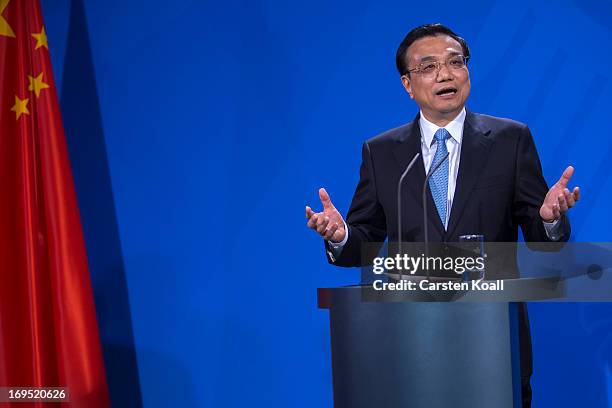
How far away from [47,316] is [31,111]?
2.61 feet

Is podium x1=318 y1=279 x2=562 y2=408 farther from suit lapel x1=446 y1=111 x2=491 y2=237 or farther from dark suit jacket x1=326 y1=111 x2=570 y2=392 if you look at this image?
suit lapel x1=446 y1=111 x2=491 y2=237

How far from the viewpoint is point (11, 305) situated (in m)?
2.93

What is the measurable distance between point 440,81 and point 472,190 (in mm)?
357

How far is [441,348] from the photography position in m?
1.59

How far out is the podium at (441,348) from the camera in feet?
5.18

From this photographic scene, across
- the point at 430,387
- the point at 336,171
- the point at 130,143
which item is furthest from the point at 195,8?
the point at 430,387

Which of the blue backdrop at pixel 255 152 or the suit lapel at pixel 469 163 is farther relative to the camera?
the blue backdrop at pixel 255 152

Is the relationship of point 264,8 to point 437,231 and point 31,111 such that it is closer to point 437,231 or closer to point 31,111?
point 31,111

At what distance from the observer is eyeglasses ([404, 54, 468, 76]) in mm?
2359

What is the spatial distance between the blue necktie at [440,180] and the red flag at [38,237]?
57.9 inches

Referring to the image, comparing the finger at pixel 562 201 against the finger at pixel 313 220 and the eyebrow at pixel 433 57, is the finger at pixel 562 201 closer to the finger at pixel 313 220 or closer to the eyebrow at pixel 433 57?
the finger at pixel 313 220

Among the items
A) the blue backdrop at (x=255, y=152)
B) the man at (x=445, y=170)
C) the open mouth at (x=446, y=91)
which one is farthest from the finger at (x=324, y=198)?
the blue backdrop at (x=255, y=152)

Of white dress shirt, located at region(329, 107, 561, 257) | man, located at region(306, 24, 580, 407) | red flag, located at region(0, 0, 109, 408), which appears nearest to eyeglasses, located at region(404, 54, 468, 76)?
man, located at region(306, 24, 580, 407)

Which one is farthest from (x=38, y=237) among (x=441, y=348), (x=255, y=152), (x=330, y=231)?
(x=441, y=348)
